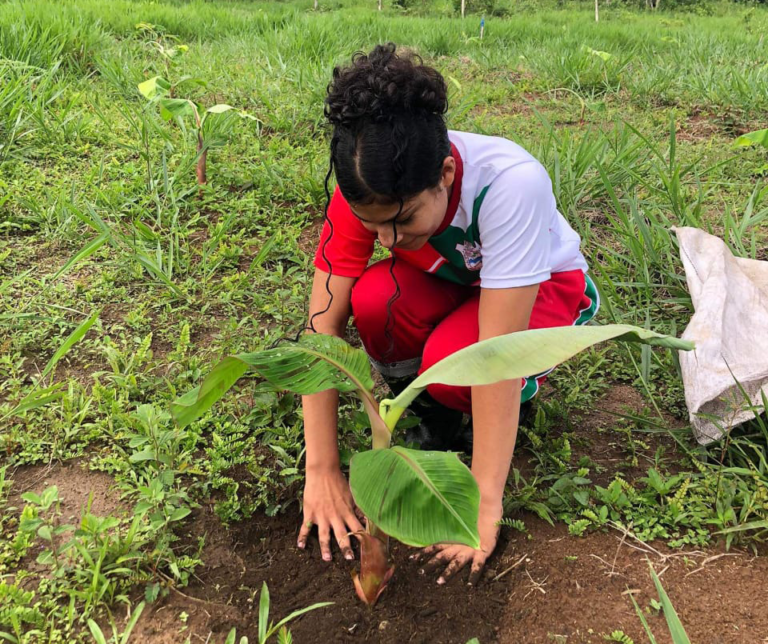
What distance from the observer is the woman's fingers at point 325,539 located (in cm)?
124

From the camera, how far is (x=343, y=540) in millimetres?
1248

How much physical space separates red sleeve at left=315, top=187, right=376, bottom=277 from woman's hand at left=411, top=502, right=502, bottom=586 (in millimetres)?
573

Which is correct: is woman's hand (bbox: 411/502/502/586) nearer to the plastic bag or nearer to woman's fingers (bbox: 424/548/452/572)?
woman's fingers (bbox: 424/548/452/572)

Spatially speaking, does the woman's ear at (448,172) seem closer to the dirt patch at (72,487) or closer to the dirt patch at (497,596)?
the dirt patch at (497,596)

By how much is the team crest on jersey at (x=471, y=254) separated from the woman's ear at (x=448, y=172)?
0.20 meters

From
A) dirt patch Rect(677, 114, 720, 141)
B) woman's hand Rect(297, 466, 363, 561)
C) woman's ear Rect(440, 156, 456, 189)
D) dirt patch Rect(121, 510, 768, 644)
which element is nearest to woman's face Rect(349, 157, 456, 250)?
woman's ear Rect(440, 156, 456, 189)

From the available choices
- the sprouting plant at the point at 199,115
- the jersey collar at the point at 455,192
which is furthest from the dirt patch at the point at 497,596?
the sprouting plant at the point at 199,115

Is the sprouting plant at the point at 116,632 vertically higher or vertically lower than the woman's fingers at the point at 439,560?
higher

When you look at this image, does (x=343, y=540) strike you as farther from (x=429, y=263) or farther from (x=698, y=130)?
(x=698, y=130)

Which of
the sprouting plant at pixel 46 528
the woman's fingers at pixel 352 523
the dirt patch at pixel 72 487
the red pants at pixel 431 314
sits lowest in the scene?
the woman's fingers at pixel 352 523

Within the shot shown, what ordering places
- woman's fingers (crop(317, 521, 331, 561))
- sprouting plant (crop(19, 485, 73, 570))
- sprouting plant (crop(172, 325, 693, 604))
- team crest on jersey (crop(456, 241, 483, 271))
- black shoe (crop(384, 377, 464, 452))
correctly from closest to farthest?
sprouting plant (crop(172, 325, 693, 604)) < sprouting plant (crop(19, 485, 73, 570)) < woman's fingers (crop(317, 521, 331, 561)) < team crest on jersey (crop(456, 241, 483, 271)) < black shoe (crop(384, 377, 464, 452))

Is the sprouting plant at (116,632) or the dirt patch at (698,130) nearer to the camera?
the sprouting plant at (116,632)

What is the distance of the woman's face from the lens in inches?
43.6

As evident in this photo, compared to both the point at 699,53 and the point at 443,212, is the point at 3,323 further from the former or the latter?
the point at 699,53
